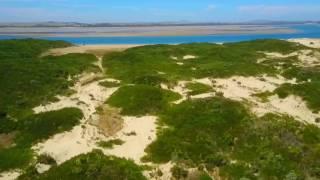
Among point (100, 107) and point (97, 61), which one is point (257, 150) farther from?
point (97, 61)

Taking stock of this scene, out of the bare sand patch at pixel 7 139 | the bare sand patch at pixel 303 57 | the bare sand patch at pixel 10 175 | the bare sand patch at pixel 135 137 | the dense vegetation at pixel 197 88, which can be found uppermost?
the dense vegetation at pixel 197 88

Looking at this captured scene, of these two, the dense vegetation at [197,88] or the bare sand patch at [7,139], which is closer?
the bare sand patch at [7,139]

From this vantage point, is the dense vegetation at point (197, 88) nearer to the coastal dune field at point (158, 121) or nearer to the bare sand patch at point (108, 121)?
the coastal dune field at point (158, 121)

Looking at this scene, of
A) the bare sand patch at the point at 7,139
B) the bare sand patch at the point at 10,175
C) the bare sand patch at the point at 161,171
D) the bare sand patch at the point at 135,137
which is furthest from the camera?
the bare sand patch at the point at 7,139

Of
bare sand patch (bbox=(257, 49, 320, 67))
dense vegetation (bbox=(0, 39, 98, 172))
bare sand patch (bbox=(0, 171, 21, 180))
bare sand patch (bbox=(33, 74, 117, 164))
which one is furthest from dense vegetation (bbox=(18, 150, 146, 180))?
bare sand patch (bbox=(257, 49, 320, 67))

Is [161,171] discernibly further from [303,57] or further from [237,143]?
[303,57]

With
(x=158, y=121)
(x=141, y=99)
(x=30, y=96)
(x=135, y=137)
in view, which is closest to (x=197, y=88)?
(x=141, y=99)

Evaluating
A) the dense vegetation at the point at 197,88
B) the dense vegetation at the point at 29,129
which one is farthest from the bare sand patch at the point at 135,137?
the dense vegetation at the point at 197,88
